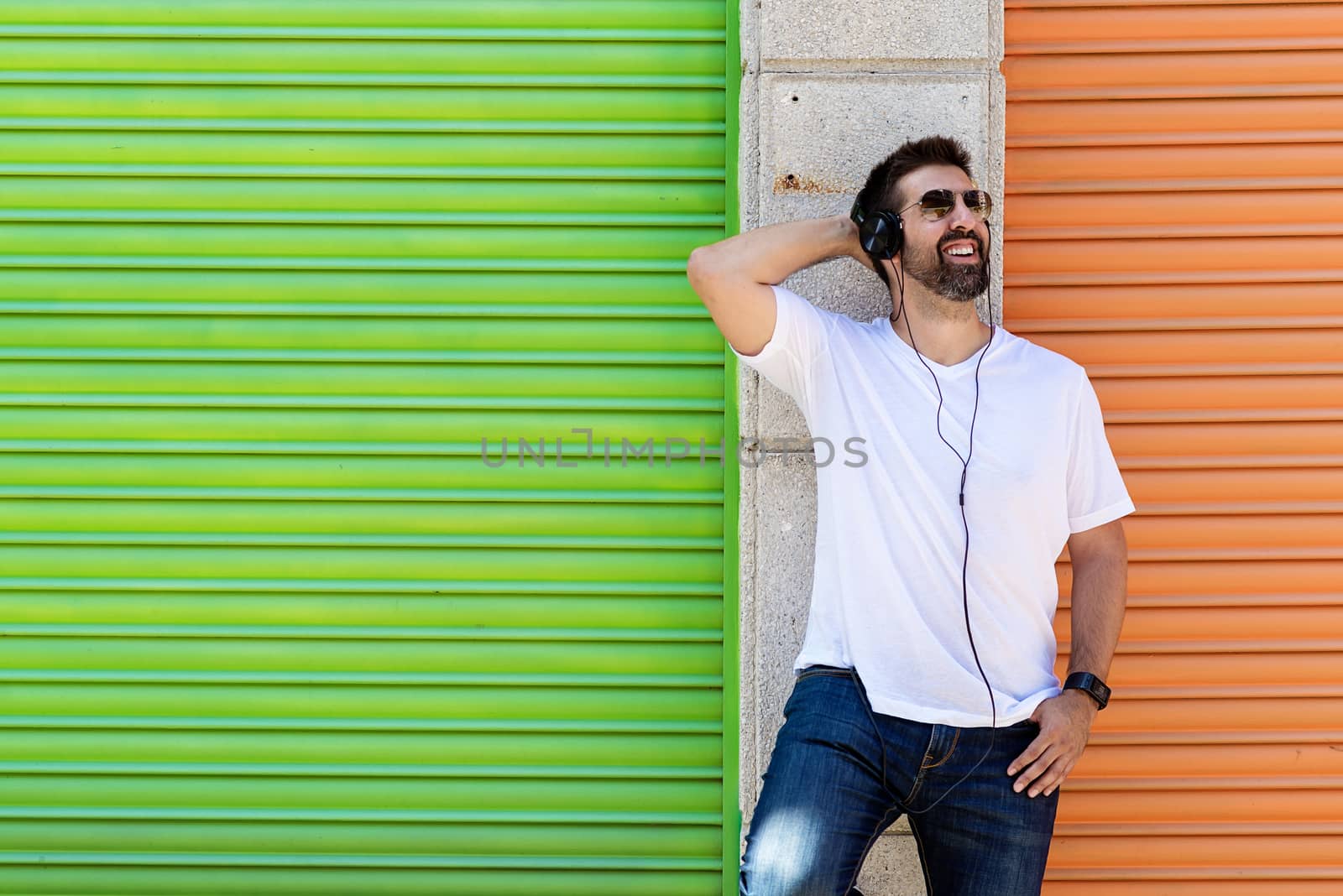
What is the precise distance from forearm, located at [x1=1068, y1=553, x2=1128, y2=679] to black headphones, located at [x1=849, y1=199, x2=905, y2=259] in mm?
992

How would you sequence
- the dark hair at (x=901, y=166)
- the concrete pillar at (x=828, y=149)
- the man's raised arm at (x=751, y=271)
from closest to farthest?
the man's raised arm at (x=751, y=271) → the dark hair at (x=901, y=166) → the concrete pillar at (x=828, y=149)

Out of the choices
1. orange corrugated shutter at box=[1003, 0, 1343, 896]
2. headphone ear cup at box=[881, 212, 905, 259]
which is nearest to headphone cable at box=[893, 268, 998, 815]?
headphone ear cup at box=[881, 212, 905, 259]

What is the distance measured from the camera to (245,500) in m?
3.41

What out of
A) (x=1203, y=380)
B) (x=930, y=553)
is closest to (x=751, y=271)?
(x=930, y=553)

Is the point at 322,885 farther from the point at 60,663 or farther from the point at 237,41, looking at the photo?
the point at 237,41

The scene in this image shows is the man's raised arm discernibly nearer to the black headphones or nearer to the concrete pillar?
the black headphones

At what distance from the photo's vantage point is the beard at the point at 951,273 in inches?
102

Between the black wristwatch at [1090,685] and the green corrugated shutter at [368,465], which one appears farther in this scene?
the green corrugated shutter at [368,465]

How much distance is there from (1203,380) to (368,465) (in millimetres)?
2845

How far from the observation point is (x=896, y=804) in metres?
2.38

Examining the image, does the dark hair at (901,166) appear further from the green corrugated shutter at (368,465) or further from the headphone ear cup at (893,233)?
the green corrugated shutter at (368,465)

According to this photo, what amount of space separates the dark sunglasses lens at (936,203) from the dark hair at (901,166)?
61 millimetres

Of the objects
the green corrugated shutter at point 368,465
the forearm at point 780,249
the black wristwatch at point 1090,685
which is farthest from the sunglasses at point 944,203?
the black wristwatch at point 1090,685

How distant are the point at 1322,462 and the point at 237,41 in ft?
12.9
